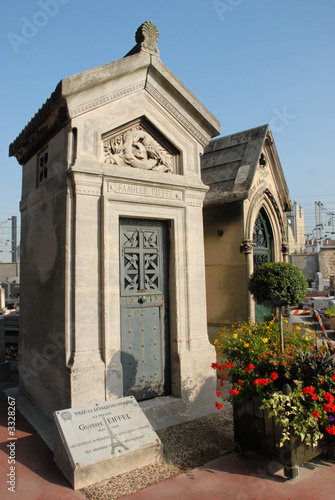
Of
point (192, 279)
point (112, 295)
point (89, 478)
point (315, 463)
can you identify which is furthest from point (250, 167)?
point (89, 478)

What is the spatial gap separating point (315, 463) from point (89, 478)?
2.48 m

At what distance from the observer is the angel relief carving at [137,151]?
555 cm

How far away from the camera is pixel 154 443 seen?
4188mm

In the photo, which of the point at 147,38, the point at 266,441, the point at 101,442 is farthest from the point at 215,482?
the point at 147,38

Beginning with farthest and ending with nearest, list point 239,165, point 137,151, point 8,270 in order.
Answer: point 8,270
point 239,165
point 137,151

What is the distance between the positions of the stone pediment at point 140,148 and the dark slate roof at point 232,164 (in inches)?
75.7

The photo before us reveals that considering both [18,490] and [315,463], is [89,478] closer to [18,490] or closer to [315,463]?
[18,490]

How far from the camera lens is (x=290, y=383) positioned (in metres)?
4.01

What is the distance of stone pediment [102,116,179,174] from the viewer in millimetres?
5559

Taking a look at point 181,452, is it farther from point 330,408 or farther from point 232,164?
point 232,164

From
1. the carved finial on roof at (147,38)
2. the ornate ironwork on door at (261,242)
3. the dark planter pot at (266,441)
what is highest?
the carved finial on roof at (147,38)

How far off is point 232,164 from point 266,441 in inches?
231

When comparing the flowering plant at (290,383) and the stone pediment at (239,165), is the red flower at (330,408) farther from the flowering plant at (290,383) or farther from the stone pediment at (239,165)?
the stone pediment at (239,165)

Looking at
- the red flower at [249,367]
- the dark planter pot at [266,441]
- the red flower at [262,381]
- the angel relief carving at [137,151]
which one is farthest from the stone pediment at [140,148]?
the dark planter pot at [266,441]
